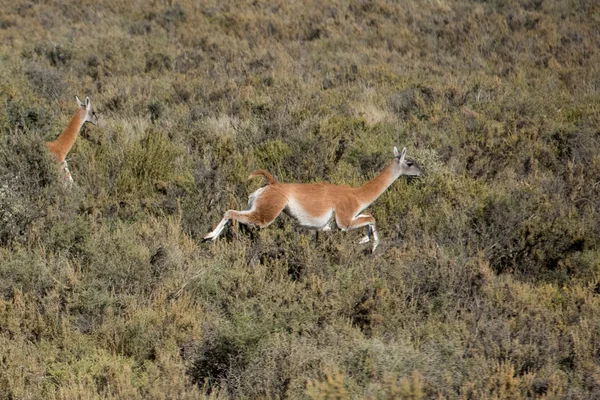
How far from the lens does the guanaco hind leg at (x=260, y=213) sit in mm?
7246

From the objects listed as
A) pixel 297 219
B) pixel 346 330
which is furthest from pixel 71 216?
pixel 346 330

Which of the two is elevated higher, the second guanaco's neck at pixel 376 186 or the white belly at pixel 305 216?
the second guanaco's neck at pixel 376 186

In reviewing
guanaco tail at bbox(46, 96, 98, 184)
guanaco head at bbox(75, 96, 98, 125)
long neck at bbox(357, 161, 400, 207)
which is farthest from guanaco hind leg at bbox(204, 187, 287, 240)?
guanaco head at bbox(75, 96, 98, 125)

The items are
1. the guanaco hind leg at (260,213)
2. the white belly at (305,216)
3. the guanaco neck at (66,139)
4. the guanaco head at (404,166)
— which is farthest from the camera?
the guanaco neck at (66,139)

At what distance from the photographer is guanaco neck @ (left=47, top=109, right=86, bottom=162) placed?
29.9ft

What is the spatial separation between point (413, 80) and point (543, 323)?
10.9 m

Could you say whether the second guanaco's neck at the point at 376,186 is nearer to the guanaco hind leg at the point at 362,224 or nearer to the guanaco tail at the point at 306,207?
the guanaco tail at the point at 306,207

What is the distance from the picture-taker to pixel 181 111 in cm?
1256

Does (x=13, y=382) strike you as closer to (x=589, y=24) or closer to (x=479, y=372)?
(x=479, y=372)

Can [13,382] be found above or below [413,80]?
below

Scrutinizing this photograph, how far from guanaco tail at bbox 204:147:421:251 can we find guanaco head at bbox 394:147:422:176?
33.0 inches

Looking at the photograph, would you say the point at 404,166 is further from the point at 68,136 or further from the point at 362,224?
the point at 68,136

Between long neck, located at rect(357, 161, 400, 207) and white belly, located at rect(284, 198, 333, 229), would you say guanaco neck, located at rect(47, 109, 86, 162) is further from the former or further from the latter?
long neck, located at rect(357, 161, 400, 207)

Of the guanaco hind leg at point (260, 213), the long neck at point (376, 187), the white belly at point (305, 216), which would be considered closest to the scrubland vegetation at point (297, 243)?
the guanaco hind leg at point (260, 213)
